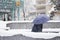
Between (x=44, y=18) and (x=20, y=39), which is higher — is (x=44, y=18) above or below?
above

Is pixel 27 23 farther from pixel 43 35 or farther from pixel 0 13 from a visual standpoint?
pixel 0 13

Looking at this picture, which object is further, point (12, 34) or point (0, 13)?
point (0, 13)

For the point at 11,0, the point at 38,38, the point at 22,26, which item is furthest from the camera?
the point at 11,0

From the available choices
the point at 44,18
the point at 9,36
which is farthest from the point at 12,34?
the point at 44,18

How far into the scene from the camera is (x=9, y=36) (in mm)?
3941

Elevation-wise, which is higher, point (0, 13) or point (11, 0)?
point (11, 0)

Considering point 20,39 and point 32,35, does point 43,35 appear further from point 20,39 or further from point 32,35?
point 20,39

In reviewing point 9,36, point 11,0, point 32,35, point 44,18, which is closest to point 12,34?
point 9,36

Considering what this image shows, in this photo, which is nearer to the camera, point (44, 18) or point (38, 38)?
point (38, 38)

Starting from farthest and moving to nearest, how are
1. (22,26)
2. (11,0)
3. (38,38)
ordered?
(11,0) < (22,26) < (38,38)

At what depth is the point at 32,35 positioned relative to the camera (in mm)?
3859

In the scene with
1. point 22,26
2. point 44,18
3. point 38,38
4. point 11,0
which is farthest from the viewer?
point 11,0

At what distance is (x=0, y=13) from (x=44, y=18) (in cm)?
1261

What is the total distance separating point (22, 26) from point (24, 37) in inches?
150
